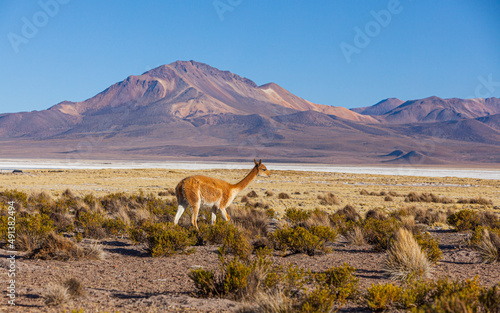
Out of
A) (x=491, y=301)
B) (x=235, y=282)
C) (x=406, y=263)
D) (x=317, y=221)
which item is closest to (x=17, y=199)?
(x=317, y=221)

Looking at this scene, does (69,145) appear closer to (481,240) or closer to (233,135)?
(233,135)

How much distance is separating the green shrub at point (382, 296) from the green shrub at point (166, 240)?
4.66 meters

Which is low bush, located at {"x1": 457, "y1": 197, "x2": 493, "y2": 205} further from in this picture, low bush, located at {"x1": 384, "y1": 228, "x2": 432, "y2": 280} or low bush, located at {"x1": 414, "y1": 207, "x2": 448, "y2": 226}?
low bush, located at {"x1": 384, "y1": 228, "x2": 432, "y2": 280}

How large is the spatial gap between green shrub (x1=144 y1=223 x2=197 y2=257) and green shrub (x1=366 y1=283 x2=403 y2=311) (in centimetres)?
466

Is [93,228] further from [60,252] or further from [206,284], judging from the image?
[206,284]

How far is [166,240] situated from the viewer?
950cm

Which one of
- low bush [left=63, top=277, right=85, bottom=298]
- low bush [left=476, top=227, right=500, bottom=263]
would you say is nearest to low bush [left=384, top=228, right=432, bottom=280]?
low bush [left=476, top=227, right=500, bottom=263]

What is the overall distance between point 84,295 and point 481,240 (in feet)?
25.4

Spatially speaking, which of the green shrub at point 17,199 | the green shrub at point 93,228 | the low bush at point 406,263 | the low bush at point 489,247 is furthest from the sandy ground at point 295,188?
the low bush at point 406,263

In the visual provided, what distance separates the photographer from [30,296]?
620 centimetres

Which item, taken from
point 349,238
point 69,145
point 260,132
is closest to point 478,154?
point 260,132

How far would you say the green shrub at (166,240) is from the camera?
9.36 metres

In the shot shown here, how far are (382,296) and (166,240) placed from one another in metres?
4.98

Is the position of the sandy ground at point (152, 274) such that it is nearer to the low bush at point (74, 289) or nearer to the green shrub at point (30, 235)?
the low bush at point (74, 289)
